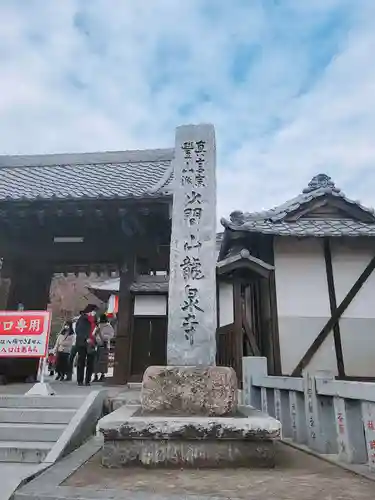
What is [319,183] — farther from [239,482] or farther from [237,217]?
[239,482]

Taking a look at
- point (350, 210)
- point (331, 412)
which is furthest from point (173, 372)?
point (350, 210)

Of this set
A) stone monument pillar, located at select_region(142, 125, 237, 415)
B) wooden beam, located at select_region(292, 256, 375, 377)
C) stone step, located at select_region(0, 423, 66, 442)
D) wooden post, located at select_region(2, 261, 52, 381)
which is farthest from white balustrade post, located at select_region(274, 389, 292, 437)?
wooden post, located at select_region(2, 261, 52, 381)

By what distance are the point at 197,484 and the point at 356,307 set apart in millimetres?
6514

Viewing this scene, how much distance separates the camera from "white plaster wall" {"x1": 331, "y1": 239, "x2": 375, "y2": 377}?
25.5ft

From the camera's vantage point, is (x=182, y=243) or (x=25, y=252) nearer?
(x=182, y=243)

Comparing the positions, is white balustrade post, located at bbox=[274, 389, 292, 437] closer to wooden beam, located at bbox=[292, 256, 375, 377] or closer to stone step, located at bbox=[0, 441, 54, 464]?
wooden beam, located at bbox=[292, 256, 375, 377]

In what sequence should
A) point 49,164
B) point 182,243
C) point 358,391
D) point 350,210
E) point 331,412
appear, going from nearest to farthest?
1. point 358,391
2. point 331,412
3. point 182,243
4. point 350,210
5. point 49,164

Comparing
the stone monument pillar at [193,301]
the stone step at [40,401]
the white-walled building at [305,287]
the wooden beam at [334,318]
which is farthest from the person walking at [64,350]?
the stone monument pillar at [193,301]

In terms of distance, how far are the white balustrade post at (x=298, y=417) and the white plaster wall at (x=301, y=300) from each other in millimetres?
2689

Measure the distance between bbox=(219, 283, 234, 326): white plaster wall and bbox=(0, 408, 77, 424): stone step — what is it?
5.44m

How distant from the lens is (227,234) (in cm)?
879

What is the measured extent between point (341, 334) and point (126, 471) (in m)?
6.15

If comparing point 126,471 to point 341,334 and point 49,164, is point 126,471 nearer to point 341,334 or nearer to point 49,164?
point 341,334

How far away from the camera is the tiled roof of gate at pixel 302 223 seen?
8172 mm
